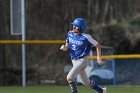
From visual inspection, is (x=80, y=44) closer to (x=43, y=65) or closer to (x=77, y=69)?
(x=77, y=69)

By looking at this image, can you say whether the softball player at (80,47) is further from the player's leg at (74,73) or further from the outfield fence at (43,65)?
the outfield fence at (43,65)

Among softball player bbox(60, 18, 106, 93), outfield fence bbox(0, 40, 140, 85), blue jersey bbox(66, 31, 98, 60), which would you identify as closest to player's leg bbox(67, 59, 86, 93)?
softball player bbox(60, 18, 106, 93)

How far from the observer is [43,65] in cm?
1845

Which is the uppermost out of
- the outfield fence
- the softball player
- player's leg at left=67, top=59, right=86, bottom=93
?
the softball player

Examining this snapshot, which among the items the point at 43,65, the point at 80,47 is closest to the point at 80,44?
the point at 80,47

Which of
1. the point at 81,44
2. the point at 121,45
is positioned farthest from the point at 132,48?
the point at 81,44

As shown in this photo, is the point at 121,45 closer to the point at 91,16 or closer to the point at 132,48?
the point at 132,48

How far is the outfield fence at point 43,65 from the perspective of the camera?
16.8 meters

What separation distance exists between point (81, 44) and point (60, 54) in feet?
22.0

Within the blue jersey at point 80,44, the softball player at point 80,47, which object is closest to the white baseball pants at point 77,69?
the softball player at point 80,47

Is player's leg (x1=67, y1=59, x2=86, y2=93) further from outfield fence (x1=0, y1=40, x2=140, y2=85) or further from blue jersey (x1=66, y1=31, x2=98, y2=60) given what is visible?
outfield fence (x1=0, y1=40, x2=140, y2=85)

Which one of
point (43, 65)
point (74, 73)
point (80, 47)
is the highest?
point (80, 47)

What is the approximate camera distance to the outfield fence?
16.8 metres

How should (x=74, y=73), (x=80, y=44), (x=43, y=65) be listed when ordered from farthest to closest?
(x=43, y=65)
(x=80, y=44)
(x=74, y=73)
